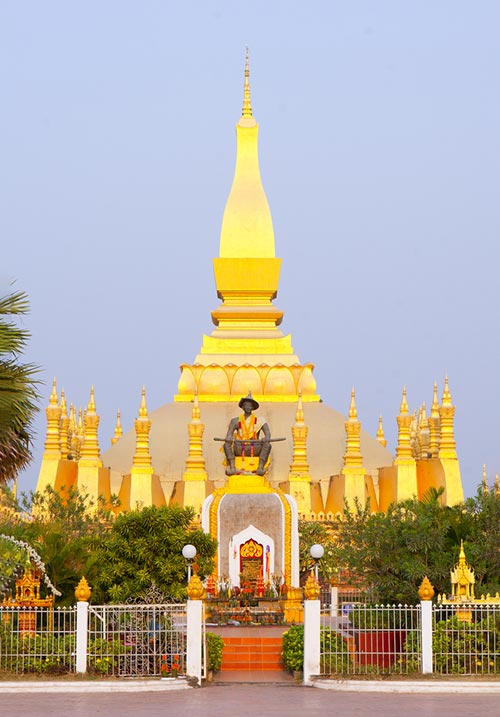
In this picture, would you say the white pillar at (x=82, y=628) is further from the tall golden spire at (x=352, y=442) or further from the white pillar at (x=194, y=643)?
the tall golden spire at (x=352, y=442)

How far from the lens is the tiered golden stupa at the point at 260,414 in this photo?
1783 inches

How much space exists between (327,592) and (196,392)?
1307 centimetres

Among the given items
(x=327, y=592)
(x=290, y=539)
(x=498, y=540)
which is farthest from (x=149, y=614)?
(x=327, y=592)

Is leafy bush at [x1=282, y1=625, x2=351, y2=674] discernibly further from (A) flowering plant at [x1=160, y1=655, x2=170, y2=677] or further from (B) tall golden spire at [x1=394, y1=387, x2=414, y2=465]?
(B) tall golden spire at [x1=394, y1=387, x2=414, y2=465]

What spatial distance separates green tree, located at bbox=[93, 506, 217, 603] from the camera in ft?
87.5

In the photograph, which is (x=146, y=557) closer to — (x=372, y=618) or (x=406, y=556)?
(x=406, y=556)

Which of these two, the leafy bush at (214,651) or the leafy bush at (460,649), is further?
the leafy bush at (214,651)

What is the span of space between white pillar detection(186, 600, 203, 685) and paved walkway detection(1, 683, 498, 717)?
→ 0.39 m

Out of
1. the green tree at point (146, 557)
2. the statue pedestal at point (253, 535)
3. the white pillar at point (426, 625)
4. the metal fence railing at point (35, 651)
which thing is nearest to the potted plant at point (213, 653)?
the metal fence railing at point (35, 651)

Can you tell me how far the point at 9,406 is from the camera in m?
21.3

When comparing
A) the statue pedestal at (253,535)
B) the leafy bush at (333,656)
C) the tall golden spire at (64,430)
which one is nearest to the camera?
the leafy bush at (333,656)

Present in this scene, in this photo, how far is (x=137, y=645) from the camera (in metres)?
22.4

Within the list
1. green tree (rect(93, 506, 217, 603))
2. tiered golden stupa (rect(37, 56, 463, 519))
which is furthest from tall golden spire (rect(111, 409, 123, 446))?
green tree (rect(93, 506, 217, 603))

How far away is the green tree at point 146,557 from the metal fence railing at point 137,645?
3.57 metres
